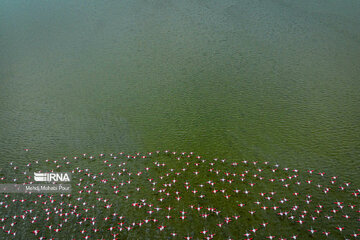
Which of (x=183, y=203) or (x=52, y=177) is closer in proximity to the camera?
→ (x=183, y=203)

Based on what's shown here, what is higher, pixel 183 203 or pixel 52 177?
pixel 183 203

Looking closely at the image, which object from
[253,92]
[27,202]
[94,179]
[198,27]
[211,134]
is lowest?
[27,202]

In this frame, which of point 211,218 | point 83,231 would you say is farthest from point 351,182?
point 83,231

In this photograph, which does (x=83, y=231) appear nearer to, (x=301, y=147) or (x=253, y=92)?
(x=301, y=147)

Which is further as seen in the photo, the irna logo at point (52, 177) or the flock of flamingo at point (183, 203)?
the irna logo at point (52, 177)

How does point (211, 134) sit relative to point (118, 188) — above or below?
above

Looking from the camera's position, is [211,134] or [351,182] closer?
[351,182]

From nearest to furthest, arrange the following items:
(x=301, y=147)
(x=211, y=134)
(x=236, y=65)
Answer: (x=301, y=147) → (x=211, y=134) → (x=236, y=65)

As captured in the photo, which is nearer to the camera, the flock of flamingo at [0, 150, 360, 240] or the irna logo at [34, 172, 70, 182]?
the flock of flamingo at [0, 150, 360, 240]
